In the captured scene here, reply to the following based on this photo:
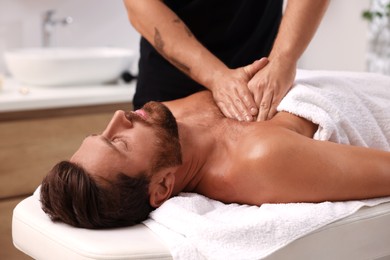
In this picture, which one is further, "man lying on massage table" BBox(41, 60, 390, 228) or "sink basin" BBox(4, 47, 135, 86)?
"sink basin" BBox(4, 47, 135, 86)

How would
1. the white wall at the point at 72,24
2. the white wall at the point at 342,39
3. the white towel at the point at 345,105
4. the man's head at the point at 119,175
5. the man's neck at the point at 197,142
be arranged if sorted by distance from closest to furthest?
the man's head at the point at 119,175, the man's neck at the point at 197,142, the white towel at the point at 345,105, the white wall at the point at 72,24, the white wall at the point at 342,39

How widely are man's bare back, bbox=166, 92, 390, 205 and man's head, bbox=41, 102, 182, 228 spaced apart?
0.08 m

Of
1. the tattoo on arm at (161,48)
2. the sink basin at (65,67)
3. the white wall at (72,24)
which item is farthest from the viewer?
the white wall at (72,24)

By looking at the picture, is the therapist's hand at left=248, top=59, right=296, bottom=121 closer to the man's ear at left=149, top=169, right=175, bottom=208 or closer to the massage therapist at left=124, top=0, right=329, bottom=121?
the massage therapist at left=124, top=0, right=329, bottom=121

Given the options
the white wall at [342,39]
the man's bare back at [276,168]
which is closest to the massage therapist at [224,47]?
the man's bare back at [276,168]

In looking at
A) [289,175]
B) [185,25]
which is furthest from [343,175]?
[185,25]

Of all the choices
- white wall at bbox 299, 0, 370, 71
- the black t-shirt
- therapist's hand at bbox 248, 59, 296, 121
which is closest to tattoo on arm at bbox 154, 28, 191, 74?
the black t-shirt

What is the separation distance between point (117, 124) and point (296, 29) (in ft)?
2.24

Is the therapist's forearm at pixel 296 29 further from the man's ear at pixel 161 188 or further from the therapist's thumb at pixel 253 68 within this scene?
the man's ear at pixel 161 188

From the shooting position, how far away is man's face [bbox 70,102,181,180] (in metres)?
1.53

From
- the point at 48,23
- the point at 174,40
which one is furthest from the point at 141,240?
the point at 48,23

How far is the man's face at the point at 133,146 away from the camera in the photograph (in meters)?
1.53

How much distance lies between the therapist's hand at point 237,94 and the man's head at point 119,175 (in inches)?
10.2

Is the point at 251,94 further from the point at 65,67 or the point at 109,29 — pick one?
the point at 109,29
